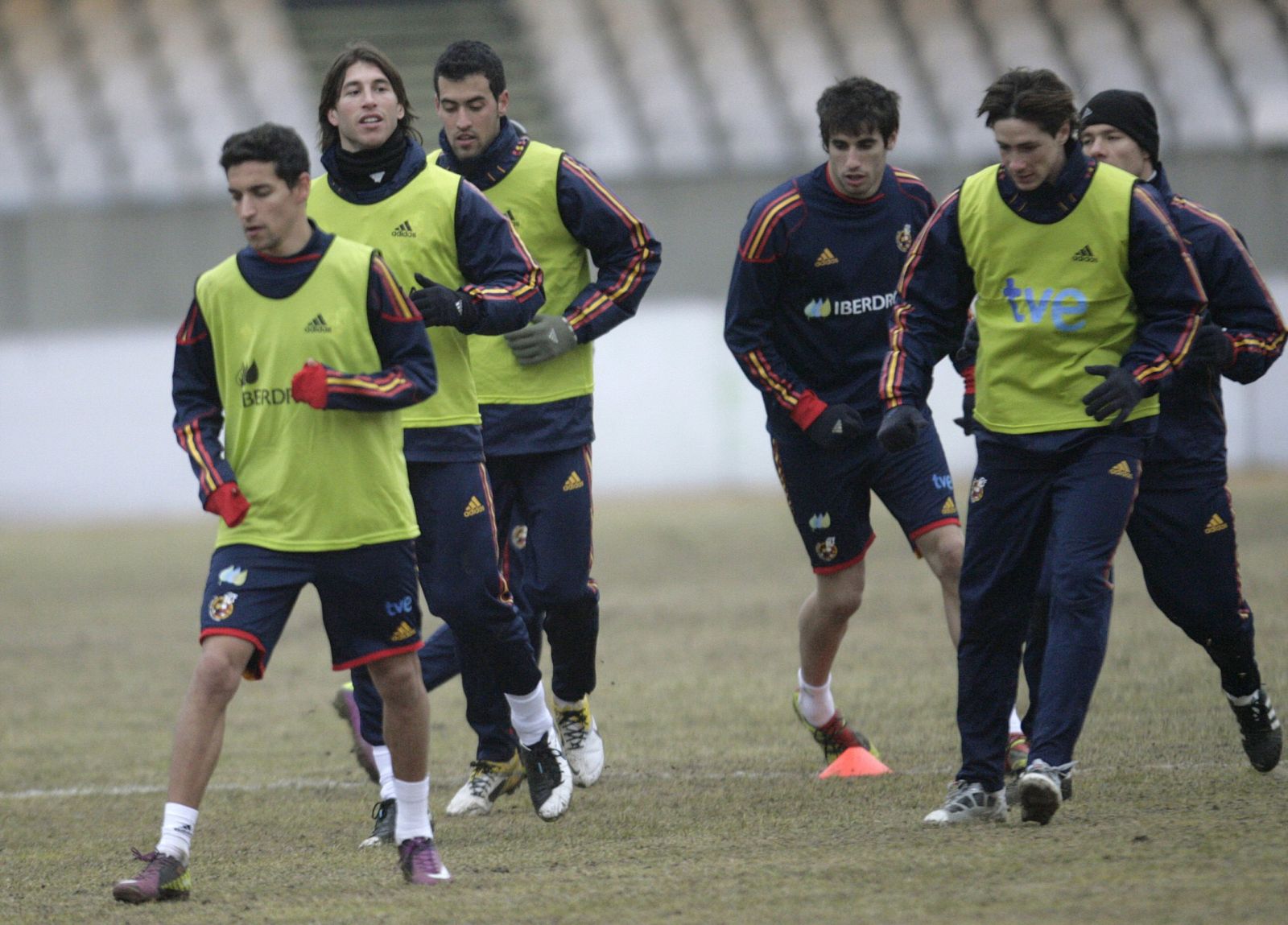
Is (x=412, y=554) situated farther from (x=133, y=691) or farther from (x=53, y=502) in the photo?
(x=53, y=502)

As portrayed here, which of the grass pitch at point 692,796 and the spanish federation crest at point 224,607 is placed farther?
the spanish federation crest at point 224,607

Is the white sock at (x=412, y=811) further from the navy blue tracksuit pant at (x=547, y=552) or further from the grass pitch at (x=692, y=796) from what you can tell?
the navy blue tracksuit pant at (x=547, y=552)

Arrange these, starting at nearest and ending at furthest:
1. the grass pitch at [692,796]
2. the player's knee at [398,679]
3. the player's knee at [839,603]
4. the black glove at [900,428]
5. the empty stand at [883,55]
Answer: the grass pitch at [692,796] → the player's knee at [398,679] → the black glove at [900,428] → the player's knee at [839,603] → the empty stand at [883,55]

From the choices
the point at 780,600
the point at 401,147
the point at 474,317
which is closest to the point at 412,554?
the point at 474,317

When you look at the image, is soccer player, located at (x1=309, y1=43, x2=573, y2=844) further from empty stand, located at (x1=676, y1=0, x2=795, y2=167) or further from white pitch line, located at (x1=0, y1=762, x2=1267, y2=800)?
empty stand, located at (x1=676, y1=0, x2=795, y2=167)

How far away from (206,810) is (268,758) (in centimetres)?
117

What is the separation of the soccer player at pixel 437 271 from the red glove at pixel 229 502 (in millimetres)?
924

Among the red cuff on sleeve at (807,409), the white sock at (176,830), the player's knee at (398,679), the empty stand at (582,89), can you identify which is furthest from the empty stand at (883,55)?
the white sock at (176,830)

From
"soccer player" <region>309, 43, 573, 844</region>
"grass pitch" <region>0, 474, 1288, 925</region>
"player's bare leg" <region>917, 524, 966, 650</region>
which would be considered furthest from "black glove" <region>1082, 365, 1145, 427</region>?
"soccer player" <region>309, 43, 573, 844</region>

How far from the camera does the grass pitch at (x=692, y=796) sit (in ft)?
14.5

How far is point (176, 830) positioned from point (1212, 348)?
128 inches

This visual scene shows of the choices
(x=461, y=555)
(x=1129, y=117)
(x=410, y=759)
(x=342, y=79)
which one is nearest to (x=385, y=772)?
(x=461, y=555)

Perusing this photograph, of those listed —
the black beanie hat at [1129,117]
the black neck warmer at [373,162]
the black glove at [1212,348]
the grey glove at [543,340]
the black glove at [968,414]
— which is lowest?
the black glove at [968,414]

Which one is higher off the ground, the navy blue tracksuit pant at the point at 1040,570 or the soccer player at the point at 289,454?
the soccer player at the point at 289,454
